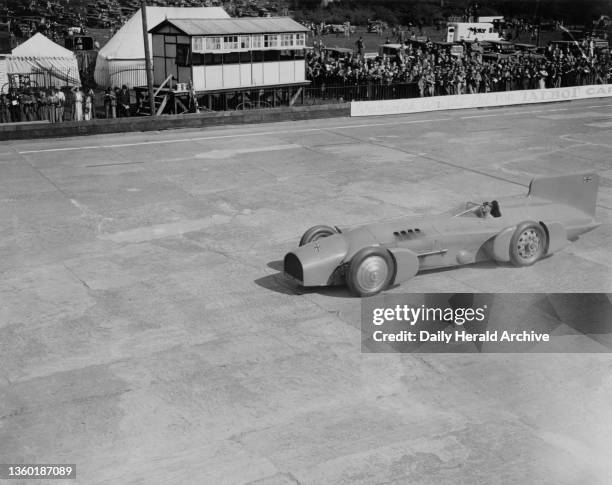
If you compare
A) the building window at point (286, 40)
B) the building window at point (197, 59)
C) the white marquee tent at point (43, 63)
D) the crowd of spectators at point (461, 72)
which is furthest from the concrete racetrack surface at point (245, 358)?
the crowd of spectators at point (461, 72)

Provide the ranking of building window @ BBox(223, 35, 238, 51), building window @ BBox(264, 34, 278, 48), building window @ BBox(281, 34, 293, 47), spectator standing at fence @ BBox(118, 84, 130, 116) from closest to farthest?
spectator standing at fence @ BBox(118, 84, 130, 116) → building window @ BBox(223, 35, 238, 51) → building window @ BBox(264, 34, 278, 48) → building window @ BBox(281, 34, 293, 47)

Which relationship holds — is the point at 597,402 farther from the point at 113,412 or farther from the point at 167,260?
the point at 167,260

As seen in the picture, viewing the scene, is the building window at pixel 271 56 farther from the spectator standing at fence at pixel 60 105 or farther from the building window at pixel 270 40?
the spectator standing at fence at pixel 60 105

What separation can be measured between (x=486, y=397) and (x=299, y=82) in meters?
23.4

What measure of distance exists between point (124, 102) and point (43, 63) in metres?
5.36

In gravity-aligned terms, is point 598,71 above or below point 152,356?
above

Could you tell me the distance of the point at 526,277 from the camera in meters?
12.0

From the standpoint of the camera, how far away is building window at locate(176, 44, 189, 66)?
27297 mm

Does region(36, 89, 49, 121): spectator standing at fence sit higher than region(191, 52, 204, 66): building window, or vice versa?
region(191, 52, 204, 66): building window

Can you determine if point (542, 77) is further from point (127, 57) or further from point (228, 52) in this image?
point (127, 57)

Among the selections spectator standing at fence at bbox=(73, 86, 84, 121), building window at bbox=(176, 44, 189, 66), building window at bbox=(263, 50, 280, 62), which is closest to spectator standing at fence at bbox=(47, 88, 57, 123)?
spectator standing at fence at bbox=(73, 86, 84, 121)

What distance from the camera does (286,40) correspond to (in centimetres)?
2939

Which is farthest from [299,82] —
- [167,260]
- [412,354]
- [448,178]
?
[412,354]

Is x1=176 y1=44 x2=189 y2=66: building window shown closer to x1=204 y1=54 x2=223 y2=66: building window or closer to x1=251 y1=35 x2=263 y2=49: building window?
x1=204 y1=54 x2=223 y2=66: building window
